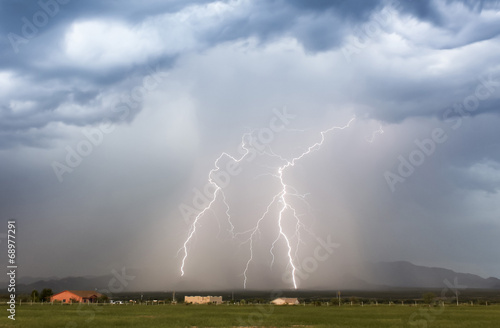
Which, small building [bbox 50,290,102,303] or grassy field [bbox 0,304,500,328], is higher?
grassy field [bbox 0,304,500,328]

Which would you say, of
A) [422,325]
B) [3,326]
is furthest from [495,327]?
[3,326]

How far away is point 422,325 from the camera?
1698 inches

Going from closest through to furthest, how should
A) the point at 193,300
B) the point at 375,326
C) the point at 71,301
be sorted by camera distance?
the point at 375,326, the point at 71,301, the point at 193,300

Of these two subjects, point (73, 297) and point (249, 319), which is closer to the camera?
point (249, 319)

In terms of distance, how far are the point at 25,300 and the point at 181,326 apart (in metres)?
87.2

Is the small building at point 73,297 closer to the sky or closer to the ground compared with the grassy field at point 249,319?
closer to the ground

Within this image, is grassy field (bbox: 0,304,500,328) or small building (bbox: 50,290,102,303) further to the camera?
small building (bbox: 50,290,102,303)

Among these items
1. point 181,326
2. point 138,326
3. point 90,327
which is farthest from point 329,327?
point 90,327

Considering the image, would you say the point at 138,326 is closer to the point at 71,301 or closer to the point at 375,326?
the point at 375,326

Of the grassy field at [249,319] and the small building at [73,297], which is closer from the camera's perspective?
the grassy field at [249,319]

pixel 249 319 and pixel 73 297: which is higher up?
pixel 249 319

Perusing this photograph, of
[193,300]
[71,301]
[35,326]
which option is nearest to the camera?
[35,326]

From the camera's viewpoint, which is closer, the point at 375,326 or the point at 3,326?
the point at 3,326

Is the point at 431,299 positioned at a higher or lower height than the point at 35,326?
lower
